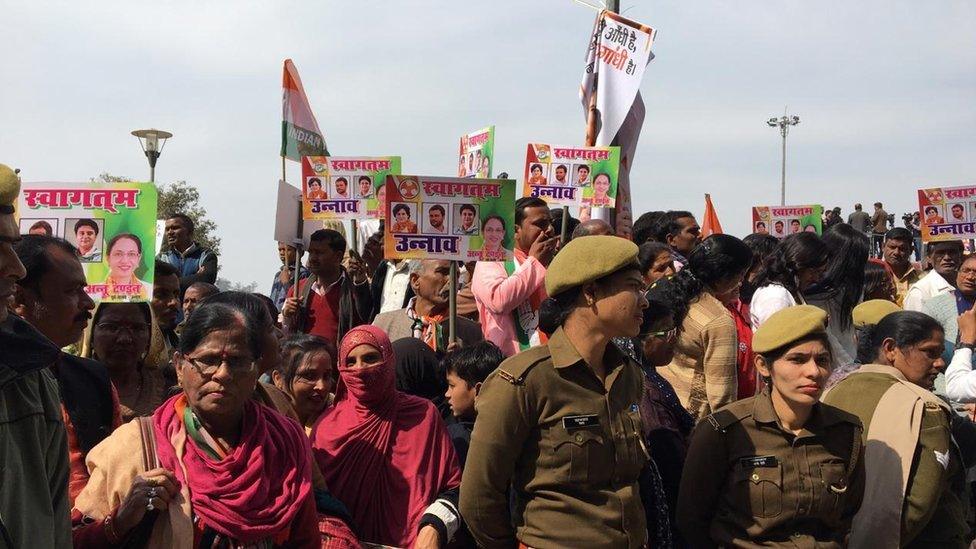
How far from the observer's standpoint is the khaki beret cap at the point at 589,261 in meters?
3.62

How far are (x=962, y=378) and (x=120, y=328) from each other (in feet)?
14.7

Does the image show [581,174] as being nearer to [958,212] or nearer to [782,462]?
[958,212]

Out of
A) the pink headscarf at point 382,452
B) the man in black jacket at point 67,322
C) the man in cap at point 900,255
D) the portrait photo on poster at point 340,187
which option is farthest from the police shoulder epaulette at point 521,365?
the man in cap at point 900,255

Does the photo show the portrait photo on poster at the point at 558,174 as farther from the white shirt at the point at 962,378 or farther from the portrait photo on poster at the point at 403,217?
the white shirt at the point at 962,378

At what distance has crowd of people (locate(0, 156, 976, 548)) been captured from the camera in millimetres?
3324

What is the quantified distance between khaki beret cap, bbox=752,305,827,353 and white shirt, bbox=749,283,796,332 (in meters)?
2.26

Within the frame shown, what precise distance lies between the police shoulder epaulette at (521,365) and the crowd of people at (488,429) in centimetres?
1

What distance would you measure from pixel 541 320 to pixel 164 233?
7091 mm

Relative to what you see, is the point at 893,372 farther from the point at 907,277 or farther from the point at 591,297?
the point at 907,277

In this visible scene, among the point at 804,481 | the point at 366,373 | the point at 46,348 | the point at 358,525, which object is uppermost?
the point at 46,348

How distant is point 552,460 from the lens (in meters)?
3.56

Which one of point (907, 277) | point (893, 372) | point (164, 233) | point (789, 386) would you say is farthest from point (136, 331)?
point (907, 277)

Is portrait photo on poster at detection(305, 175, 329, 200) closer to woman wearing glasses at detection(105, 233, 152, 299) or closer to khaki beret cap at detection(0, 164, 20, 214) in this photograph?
woman wearing glasses at detection(105, 233, 152, 299)

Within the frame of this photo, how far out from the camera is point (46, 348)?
98.0 inches
